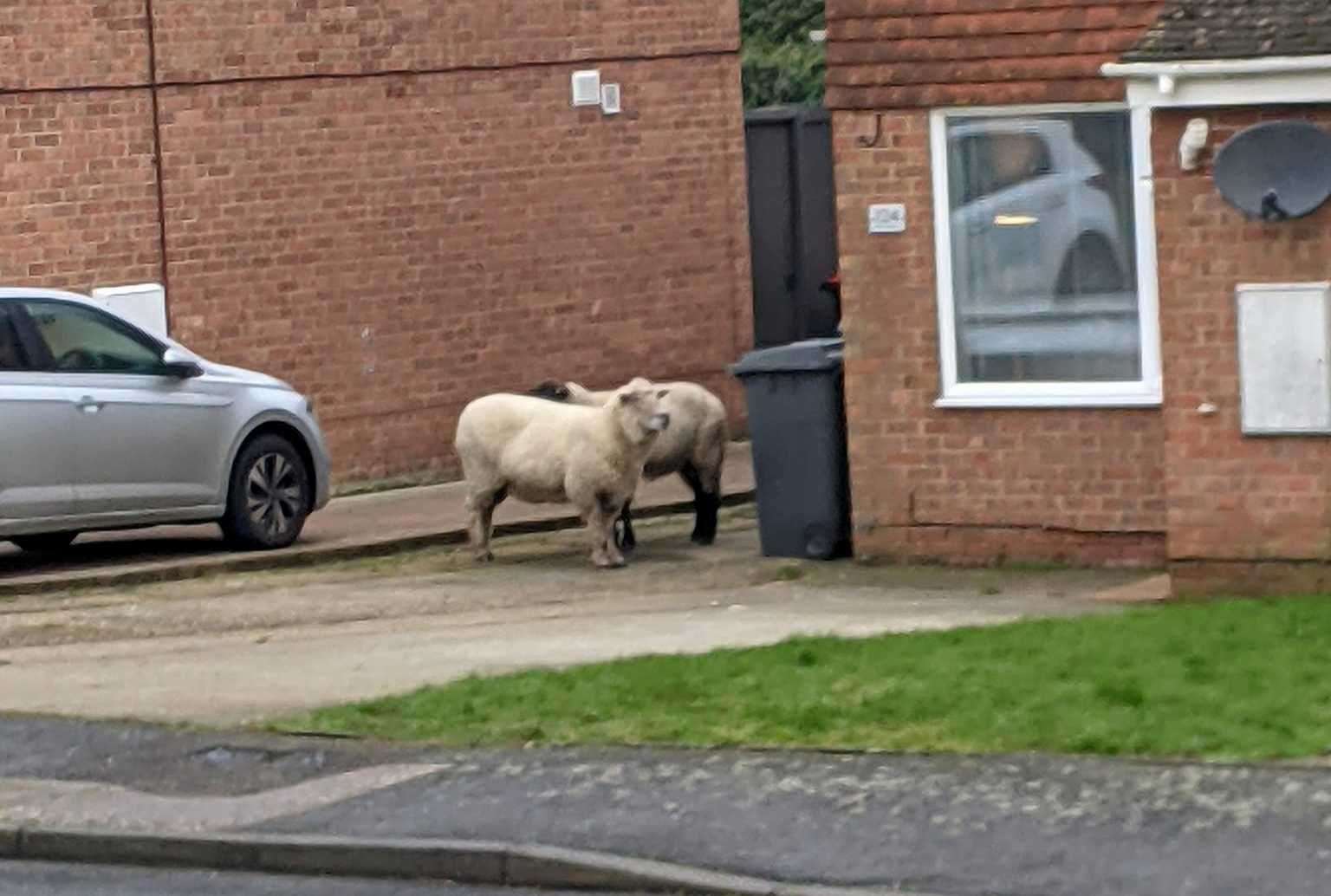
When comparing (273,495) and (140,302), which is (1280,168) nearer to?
(273,495)

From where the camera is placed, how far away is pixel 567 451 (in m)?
16.0

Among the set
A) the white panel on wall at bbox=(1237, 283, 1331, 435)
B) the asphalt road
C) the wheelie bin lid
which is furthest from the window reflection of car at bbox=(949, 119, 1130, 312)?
the asphalt road

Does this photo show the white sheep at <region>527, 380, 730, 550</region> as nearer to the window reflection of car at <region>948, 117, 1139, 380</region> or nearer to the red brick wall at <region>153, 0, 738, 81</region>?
the window reflection of car at <region>948, 117, 1139, 380</region>

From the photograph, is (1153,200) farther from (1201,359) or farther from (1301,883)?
(1301,883)

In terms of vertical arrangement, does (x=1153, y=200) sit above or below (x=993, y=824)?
above

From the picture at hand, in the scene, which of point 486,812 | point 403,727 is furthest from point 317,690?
point 486,812

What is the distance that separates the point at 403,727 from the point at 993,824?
9.36 ft

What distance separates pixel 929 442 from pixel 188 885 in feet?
23.5

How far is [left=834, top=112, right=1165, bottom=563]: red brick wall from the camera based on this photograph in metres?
15.3

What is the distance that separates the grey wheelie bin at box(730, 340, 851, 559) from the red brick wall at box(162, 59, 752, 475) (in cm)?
482

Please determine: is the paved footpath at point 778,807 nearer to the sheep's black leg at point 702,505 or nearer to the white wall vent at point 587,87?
the sheep's black leg at point 702,505

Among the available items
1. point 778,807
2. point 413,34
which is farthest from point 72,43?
point 778,807

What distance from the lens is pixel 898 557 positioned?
15.9m

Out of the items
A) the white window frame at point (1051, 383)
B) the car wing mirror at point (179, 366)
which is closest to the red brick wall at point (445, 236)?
the car wing mirror at point (179, 366)
